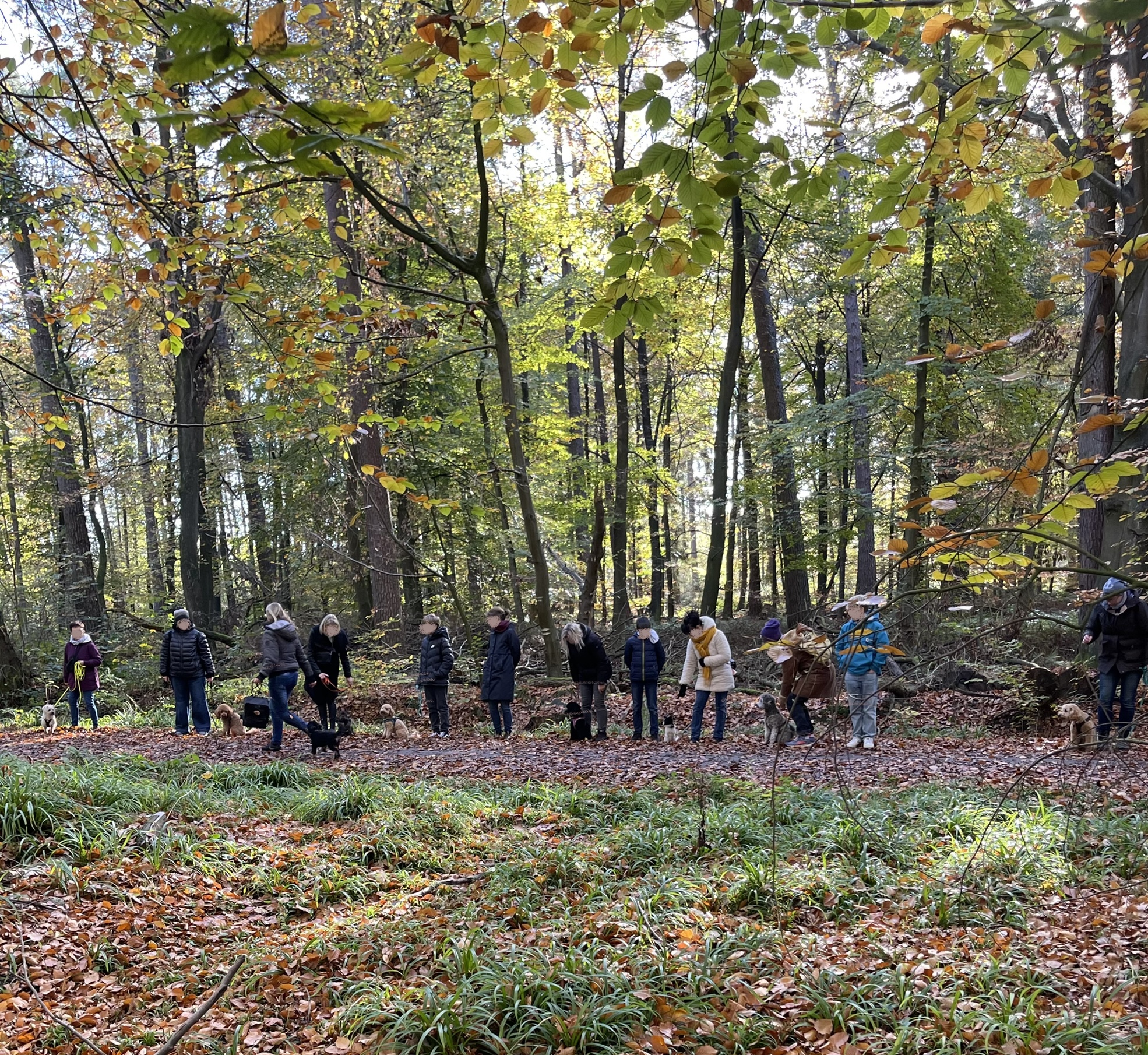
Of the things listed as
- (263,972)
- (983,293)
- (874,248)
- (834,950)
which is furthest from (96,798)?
(983,293)

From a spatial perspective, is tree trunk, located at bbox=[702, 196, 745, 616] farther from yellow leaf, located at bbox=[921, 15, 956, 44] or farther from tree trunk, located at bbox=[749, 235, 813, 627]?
yellow leaf, located at bbox=[921, 15, 956, 44]

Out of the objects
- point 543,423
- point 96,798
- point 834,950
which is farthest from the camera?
point 543,423

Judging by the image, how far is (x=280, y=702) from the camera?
1140 cm

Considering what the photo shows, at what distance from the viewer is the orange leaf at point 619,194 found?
2289 mm

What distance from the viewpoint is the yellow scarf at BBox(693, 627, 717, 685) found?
1079cm

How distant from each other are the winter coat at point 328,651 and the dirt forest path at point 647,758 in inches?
45.0

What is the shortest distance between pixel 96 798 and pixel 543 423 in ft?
42.6

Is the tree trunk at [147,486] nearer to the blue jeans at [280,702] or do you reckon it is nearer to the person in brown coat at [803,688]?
the blue jeans at [280,702]

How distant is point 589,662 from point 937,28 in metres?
9.50

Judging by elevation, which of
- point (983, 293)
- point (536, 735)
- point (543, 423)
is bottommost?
point (536, 735)

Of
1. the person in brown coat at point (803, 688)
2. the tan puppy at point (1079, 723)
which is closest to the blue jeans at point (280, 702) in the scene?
the person in brown coat at point (803, 688)

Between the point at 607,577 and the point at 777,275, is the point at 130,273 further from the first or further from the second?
the point at 607,577

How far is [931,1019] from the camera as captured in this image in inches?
151

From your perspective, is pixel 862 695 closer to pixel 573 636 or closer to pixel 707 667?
pixel 707 667
